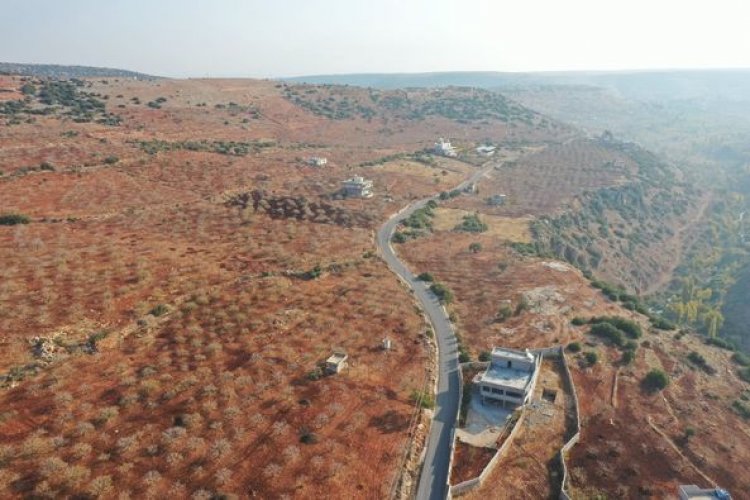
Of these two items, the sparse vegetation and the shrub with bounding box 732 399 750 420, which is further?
the sparse vegetation

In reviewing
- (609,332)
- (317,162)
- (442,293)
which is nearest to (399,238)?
(442,293)

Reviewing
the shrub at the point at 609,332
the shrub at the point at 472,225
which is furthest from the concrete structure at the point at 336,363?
the shrub at the point at 472,225

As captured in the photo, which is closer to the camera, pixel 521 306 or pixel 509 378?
pixel 509 378

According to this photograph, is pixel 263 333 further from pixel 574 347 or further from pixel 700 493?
pixel 700 493

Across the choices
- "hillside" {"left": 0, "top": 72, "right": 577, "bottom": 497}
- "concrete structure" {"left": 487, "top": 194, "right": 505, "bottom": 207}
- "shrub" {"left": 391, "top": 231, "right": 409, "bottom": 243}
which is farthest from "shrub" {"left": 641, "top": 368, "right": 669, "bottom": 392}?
"concrete structure" {"left": 487, "top": 194, "right": 505, "bottom": 207}

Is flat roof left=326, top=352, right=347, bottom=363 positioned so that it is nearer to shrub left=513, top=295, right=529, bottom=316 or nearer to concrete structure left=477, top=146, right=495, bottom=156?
shrub left=513, top=295, right=529, bottom=316

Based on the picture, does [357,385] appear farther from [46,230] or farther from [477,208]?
[477,208]
